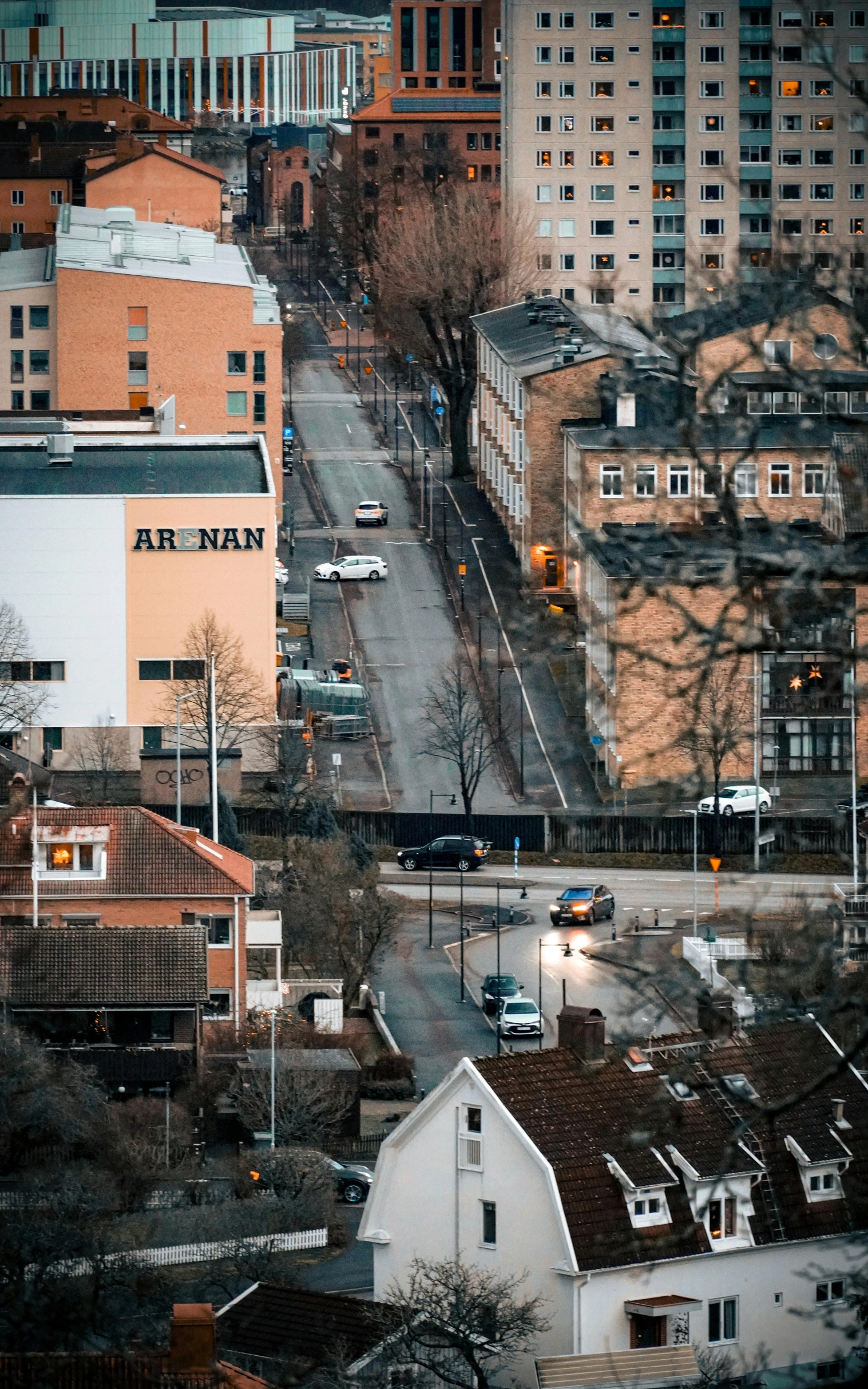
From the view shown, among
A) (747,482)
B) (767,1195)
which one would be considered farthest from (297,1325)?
(747,482)

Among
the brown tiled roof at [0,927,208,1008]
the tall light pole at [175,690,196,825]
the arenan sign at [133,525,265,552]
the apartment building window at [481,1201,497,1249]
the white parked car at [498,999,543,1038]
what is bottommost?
the white parked car at [498,999,543,1038]

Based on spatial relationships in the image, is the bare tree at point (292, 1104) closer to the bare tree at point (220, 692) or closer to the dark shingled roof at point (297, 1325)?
the dark shingled roof at point (297, 1325)

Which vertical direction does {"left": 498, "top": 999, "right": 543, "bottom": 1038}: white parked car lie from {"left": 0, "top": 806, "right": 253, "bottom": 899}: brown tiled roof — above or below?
below

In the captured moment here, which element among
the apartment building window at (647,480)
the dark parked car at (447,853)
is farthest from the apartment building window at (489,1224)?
the dark parked car at (447,853)

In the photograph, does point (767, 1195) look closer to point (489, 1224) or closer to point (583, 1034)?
point (489, 1224)

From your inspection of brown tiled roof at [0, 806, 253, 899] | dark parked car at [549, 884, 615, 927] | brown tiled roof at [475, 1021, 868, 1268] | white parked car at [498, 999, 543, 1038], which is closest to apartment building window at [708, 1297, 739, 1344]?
brown tiled roof at [475, 1021, 868, 1268]

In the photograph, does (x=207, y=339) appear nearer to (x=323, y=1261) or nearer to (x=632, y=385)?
(x=323, y=1261)

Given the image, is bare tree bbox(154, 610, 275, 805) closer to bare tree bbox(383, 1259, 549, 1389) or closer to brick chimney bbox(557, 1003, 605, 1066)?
brick chimney bbox(557, 1003, 605, 1066)
